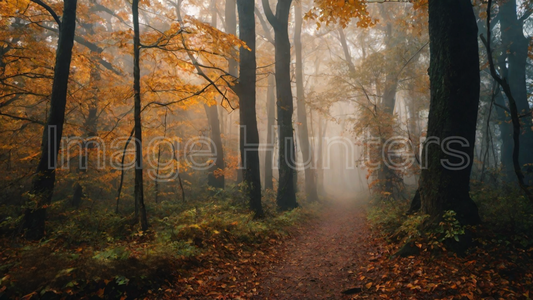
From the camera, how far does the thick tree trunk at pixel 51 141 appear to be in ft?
20.0

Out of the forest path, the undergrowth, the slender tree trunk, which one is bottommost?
the forest path

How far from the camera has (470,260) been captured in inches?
177

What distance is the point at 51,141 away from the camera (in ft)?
21.2

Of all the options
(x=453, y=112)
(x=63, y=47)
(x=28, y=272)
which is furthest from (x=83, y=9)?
(x=453, y=112)

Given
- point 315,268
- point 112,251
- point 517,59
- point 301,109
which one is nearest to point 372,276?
point 315,268

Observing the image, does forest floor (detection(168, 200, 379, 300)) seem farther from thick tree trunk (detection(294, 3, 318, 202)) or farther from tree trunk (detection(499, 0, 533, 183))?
tree trunk (detection(499, 0, 533, 183))

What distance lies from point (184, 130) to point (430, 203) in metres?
19.6

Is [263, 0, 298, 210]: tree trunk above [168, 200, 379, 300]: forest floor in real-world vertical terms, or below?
above

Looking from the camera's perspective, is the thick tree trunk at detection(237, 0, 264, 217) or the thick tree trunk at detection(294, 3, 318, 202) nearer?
the thick tree trunk at detection(237, 0, 264, 217)

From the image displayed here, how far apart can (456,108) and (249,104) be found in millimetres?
5783

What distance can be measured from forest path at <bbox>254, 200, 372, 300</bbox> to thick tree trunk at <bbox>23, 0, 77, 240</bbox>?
5.56m

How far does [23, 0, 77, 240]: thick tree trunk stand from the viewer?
610cm

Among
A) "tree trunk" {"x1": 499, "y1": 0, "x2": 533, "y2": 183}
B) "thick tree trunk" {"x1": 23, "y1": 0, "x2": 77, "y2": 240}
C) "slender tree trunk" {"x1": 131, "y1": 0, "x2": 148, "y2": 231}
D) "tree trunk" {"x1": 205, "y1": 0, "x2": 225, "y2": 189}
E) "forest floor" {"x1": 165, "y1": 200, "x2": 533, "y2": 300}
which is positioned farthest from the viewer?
"tree trunk" {"x1": 205, "y1": 0, "x2": 225, "y2": 189}

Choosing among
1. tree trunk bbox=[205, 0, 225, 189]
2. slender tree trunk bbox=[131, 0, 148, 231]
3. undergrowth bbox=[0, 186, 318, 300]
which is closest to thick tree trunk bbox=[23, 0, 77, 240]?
undergrowth bbox=[0, 186, 318, 300]
